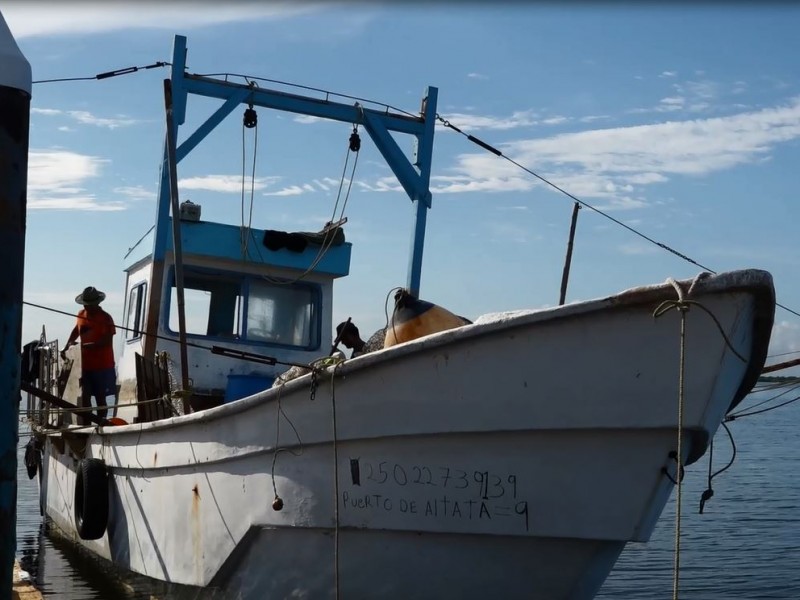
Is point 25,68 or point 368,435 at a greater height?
point 25,68

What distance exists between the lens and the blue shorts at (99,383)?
9859 millimetres

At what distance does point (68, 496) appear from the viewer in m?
11.2

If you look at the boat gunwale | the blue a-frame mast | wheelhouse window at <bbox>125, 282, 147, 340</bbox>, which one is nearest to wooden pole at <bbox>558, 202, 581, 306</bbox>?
the blue a-frame mast

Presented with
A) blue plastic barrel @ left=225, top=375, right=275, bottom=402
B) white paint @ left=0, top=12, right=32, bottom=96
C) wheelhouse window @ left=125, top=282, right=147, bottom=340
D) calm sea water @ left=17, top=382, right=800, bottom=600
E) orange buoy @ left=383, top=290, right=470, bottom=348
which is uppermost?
white paint @ left=0, top=12, right=32, bottom=96

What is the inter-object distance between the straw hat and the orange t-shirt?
102mm

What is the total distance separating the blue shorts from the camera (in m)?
9.86

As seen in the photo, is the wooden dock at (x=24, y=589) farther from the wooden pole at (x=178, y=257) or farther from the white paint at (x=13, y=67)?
the white paint at (x=13, y=67)

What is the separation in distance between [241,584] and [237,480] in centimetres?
77

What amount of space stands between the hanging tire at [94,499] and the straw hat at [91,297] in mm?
1591

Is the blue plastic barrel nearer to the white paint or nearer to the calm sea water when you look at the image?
the calm sea water

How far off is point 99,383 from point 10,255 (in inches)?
237

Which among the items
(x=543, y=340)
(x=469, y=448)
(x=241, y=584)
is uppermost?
(x=543, y=340)

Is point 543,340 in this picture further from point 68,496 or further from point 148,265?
point 68,496

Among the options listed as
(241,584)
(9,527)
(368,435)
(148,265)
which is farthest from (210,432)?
(148,265)
